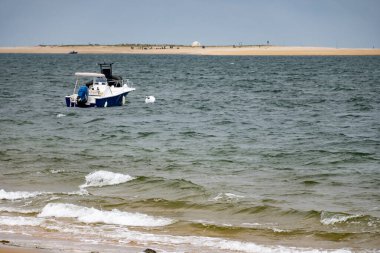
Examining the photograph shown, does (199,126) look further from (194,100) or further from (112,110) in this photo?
(194,100)

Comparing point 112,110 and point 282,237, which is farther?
point 112,110

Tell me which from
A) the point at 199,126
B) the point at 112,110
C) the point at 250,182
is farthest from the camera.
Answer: the point at 112,110

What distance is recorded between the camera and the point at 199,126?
3038 centimetres

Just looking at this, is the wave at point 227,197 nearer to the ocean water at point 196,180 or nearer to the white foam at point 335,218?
the ocean water at point 196,180

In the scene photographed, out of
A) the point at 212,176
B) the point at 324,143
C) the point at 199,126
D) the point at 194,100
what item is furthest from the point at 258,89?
the point at 212,176

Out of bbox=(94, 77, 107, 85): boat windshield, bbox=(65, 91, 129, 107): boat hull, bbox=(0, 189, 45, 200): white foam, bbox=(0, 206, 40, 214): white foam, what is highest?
bbox=(94, 77, 107, 85): boat windshield

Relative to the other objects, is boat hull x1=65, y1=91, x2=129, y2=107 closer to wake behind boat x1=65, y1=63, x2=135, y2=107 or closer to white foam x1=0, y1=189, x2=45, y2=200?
wake behind boat x1=65, y1=63, x2=135, y2=107

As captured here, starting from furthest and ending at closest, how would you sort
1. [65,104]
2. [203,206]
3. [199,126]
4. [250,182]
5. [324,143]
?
[65,104]
[199,126]
[324,143]
[250,182]
[203,206]

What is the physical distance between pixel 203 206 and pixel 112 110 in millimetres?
24118

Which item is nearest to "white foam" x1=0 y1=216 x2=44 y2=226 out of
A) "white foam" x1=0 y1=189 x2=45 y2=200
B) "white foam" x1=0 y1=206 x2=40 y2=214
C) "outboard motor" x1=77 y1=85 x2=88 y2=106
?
"white foam" x1=0 y1=206 x2=40 y2=214

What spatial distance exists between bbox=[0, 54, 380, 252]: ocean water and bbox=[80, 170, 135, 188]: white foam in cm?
3

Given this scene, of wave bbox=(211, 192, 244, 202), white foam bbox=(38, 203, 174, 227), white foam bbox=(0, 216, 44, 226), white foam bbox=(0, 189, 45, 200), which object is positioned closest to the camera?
white foam bbox=(0, 216, 44, 226)

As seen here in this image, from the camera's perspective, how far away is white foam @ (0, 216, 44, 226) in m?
13.8

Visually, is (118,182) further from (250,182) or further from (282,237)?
(282,237)
